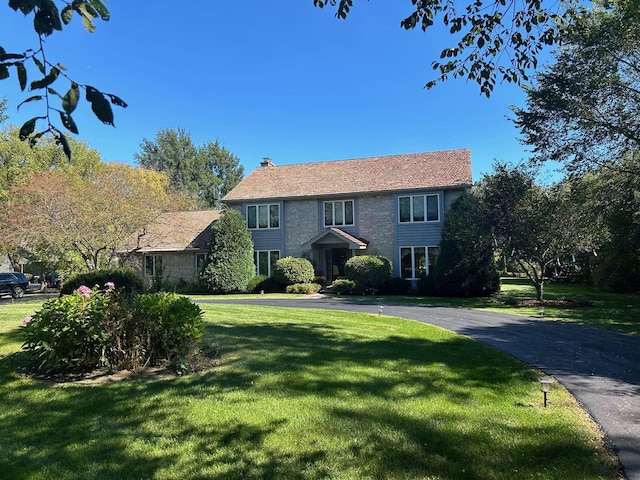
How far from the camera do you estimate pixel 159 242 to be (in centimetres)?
2911

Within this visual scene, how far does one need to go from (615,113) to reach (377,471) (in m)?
17.3

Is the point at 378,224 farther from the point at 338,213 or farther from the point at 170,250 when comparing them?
the point at 170,250

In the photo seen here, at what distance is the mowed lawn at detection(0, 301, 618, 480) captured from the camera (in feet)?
11.8

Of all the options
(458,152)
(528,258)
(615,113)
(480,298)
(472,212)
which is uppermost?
(458,152)

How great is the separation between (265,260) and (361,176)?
8534 millimetres

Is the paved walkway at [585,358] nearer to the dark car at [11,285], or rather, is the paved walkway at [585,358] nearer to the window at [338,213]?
the window at [338,213]

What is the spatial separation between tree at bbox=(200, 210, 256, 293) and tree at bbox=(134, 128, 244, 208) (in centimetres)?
3535

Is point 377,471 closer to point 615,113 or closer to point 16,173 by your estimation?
point 615,113

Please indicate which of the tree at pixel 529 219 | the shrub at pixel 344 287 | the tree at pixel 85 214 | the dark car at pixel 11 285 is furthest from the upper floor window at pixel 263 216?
the dark car at pixel 11 285

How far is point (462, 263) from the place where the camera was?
21.0 m

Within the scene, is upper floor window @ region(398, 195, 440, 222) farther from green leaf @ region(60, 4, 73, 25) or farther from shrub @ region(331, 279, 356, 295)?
green leaf @ region(60, 4, 73, 25)

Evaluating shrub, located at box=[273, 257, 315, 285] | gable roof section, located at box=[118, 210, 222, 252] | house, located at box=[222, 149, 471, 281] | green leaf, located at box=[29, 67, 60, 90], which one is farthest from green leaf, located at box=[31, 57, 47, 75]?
gable roof section, located at box=[118, 210, 222, 252]

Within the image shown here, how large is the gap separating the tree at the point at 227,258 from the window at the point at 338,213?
215 inches

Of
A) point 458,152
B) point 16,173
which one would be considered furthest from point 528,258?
point 16,173
